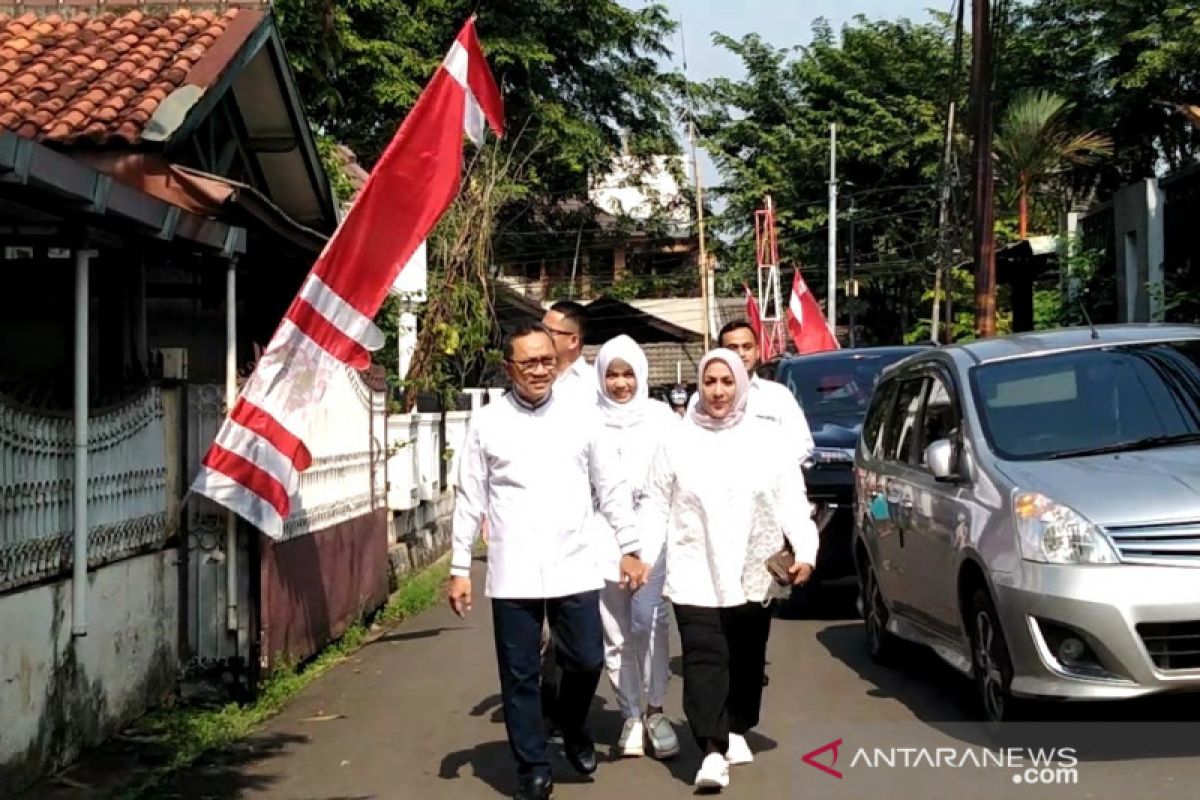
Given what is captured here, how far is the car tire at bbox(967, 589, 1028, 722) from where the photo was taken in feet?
21.4

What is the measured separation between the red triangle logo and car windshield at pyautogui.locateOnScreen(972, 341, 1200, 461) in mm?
1546

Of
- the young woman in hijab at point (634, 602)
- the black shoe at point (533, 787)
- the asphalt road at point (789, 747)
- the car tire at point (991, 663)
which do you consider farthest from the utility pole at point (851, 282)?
the black shoe at point (533, 787)

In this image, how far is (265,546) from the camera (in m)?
8.66

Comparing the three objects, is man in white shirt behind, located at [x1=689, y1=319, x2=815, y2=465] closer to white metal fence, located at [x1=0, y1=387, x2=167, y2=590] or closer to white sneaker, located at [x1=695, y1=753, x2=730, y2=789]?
white sneaker, located at [x1=695, y1=753, x2=730, y2=789]

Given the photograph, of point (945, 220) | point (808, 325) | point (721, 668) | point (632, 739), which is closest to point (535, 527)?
point (721, 668)

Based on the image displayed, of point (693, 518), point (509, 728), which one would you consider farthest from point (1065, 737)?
point (509, 728)

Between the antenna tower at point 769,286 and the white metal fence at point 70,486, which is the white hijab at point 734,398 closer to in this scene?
the white metal fence at point 70,486

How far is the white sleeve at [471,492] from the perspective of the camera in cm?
627

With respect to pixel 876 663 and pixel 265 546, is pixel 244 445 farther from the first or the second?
pixel 876 663

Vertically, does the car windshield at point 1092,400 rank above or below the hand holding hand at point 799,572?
above

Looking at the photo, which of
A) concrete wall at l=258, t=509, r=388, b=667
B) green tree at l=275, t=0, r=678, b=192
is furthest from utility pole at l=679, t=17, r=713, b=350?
concrete wall at l=258, t=509, r=388, b=667

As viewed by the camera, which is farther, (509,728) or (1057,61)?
(1057,61)

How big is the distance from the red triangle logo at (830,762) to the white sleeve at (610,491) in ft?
4.08

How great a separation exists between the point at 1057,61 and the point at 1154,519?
31.4 metres
